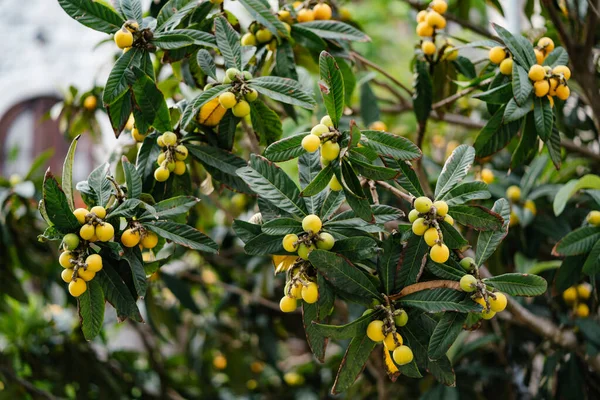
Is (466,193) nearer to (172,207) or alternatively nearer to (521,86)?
(521,86)

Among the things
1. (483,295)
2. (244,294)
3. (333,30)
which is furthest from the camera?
(244,294)

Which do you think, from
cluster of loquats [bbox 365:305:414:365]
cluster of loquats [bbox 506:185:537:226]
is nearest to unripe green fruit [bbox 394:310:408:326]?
cluster of loquats [bbox 365:305:414:365]

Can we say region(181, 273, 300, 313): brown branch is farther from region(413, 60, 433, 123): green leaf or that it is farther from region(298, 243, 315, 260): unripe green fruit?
region(298, 243, 315, 260): unripe green fruit

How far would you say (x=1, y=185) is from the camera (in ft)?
4.84

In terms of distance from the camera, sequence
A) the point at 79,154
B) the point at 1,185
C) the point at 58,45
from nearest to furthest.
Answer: the point at 1,185 < the point at 58,45 < the point at 79,154

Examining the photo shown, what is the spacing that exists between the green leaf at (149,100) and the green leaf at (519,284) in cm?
48

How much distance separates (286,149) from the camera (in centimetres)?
74

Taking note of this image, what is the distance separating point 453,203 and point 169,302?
164 cm

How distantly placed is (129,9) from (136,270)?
0.38 metres

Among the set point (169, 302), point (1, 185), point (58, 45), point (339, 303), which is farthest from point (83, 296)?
point (58, 45)

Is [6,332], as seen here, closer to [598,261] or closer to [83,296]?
[83,296]

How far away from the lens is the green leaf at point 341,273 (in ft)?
2.29

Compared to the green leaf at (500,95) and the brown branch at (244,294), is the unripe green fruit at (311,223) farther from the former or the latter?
the brown branch at (244,294)

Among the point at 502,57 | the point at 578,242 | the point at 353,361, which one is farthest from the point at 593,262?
the point at 353,361
